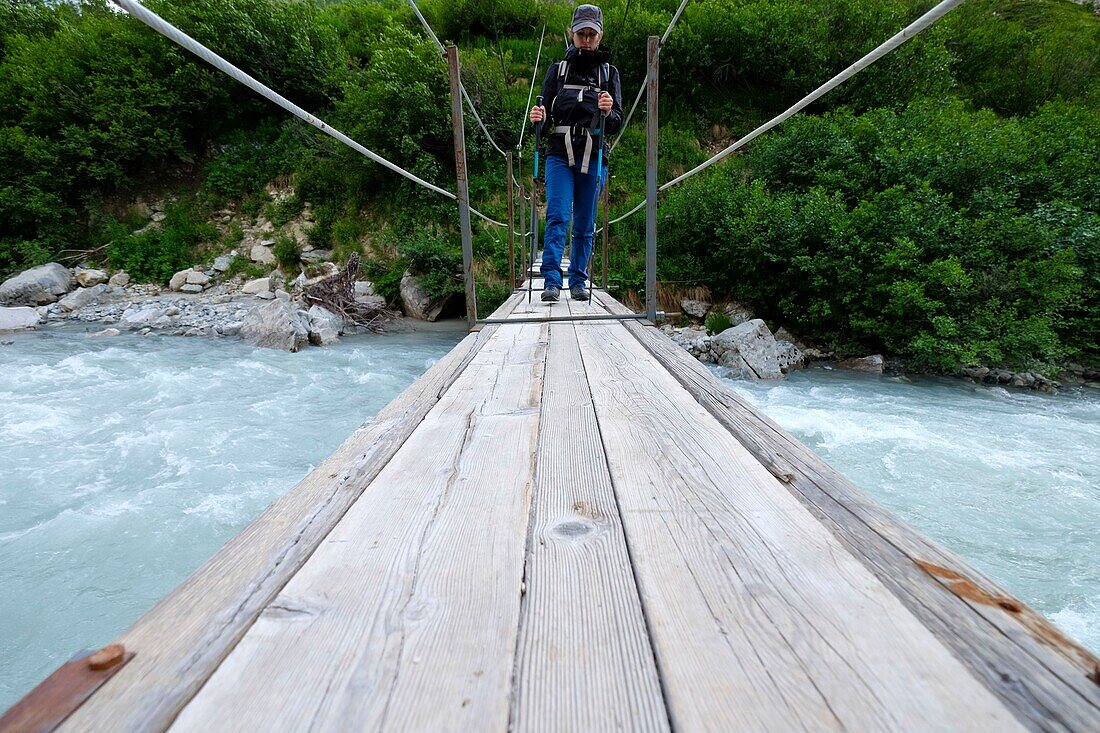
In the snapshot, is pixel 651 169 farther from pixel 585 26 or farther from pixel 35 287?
pixel 35 287

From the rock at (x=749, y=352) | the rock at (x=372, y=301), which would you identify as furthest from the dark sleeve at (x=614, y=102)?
the rock at (x=372, y=301)

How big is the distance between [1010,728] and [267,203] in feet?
47.4

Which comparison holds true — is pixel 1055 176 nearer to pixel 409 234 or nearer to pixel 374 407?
pixel 374 407

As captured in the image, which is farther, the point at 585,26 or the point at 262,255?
the point at 262,255

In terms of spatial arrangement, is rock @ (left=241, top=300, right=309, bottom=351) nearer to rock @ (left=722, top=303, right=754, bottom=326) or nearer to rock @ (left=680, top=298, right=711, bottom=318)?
rock @ (left=680, top=298, right=711, bottom=318)

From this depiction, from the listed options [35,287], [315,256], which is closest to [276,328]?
[315,256]

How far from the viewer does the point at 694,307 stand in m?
7.70

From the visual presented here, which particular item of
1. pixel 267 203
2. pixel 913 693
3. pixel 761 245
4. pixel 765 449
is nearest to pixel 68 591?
pixel 765 449

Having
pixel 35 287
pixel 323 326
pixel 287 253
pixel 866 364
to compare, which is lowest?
pixel 866 364

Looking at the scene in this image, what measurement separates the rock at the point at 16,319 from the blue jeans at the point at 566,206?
921cm

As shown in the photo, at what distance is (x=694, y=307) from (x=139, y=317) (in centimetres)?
889

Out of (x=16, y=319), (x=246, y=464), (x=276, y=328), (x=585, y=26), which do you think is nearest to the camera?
(x=585, y=26)

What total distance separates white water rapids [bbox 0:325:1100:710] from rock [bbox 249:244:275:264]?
17.4 ft

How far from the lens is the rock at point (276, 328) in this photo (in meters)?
6.64
